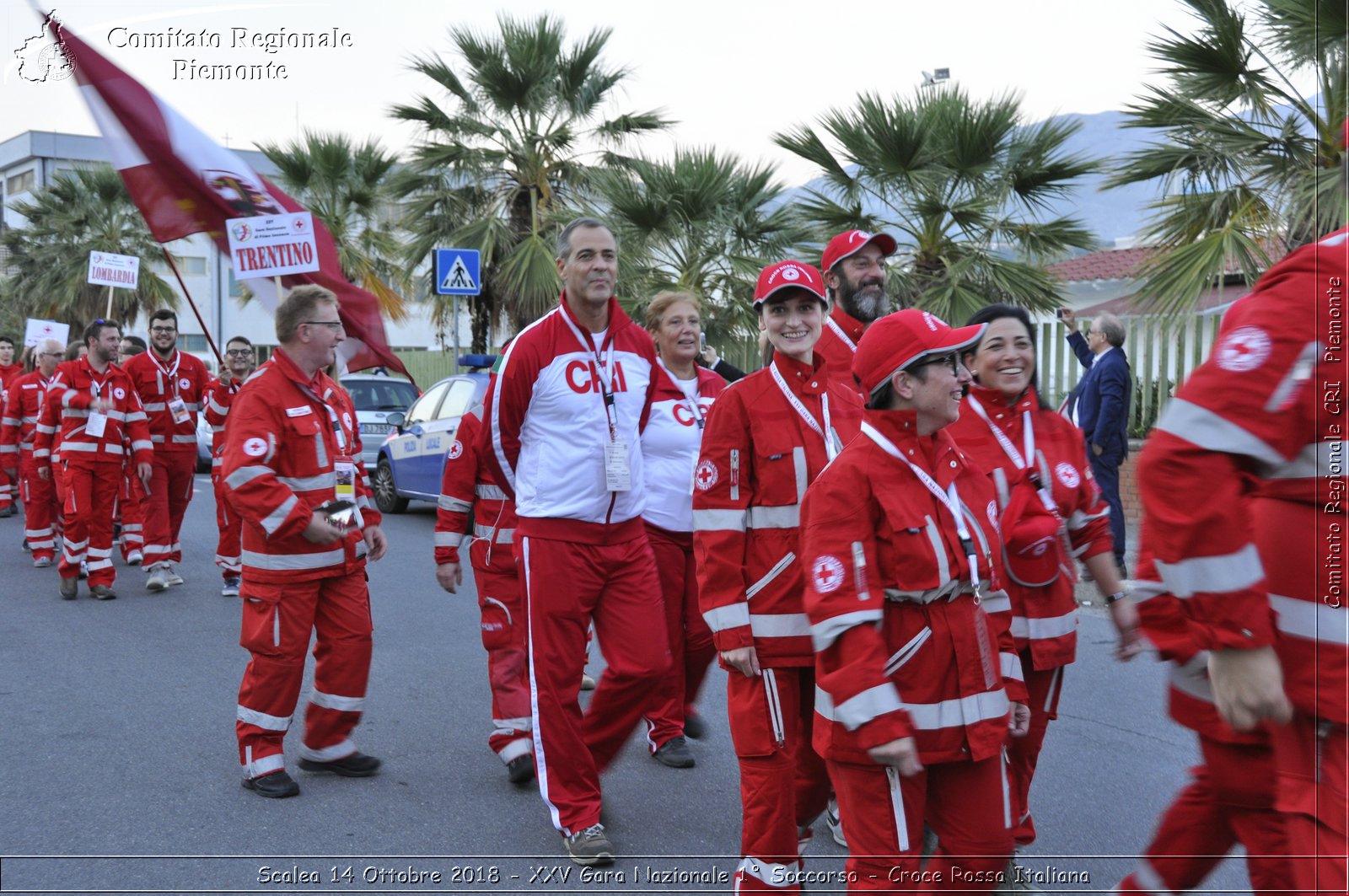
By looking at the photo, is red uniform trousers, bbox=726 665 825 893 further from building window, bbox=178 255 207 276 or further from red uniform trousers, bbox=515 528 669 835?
building window, bbox=178 255 207 276

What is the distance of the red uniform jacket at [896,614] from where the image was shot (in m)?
2.92

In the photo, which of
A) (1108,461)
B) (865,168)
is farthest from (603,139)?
(1108,461)

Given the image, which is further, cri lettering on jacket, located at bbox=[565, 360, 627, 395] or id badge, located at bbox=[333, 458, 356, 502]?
id badge, located at bbox=[333, 458, 356, 502]

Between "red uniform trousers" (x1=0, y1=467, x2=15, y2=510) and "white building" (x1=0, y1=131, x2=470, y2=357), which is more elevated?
"white building" (x1=0, y1=131, x2=470, y2=357)

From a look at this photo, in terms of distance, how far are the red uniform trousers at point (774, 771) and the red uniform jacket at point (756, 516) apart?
11cm

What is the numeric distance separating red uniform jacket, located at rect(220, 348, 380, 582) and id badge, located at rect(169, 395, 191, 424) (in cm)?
546

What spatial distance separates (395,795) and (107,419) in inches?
241

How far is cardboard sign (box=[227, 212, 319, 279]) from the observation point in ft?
25.1

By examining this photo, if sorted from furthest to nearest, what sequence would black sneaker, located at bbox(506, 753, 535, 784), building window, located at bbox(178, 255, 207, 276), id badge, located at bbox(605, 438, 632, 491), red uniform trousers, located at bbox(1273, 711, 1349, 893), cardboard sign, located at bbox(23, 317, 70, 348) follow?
building window, located at bbox(178, 255, 207, 276) < cardboard sign, located at bbox(23, 317, 70, 348) < black sneaker, located at bbox(506, 753, 535, 784) < id badge, located at bbox(605, 438, 632, 491) < red uniform trousers, located at bbox(1273, 711, 1349, 893)

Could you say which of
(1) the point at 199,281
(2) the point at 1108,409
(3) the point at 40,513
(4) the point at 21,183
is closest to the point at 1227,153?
(2) the point at 1108,409

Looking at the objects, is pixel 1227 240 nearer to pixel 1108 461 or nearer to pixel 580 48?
pixel 1108 461

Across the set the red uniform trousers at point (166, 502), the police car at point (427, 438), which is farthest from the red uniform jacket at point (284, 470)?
the police car at point (427, 438)

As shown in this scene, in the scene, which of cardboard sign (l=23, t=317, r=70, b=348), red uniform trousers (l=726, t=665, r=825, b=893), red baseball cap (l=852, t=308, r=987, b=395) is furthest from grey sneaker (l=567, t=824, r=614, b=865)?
cardboard sign (l=23, t=317, r=70, b=348)

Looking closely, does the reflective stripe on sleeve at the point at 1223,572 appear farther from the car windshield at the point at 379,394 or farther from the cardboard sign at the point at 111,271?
the car windshield at the point at 379,394
